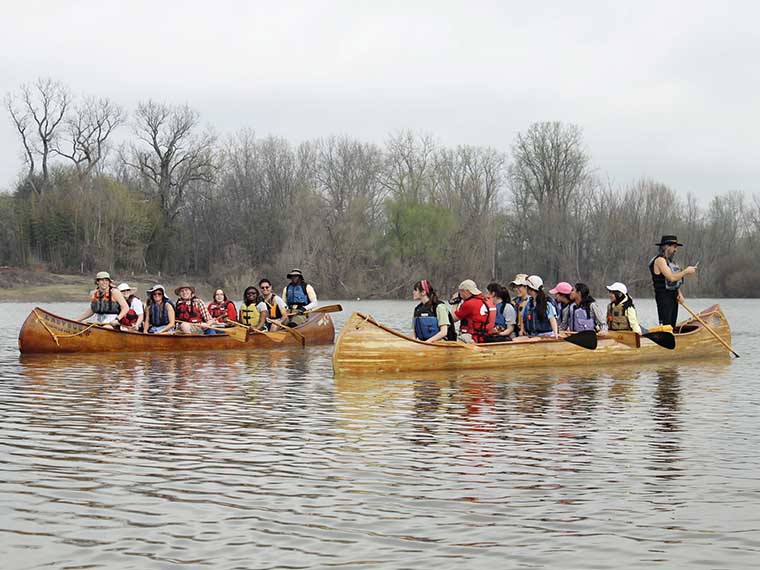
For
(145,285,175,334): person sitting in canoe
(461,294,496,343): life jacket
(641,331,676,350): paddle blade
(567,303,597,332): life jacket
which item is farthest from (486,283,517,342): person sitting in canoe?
(145,285,175,334): person sitting in canoe

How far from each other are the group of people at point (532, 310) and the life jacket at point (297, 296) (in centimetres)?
603

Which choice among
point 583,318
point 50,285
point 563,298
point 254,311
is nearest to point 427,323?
point 563,298

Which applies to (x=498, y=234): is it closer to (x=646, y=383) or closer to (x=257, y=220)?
(x=257, y=220)

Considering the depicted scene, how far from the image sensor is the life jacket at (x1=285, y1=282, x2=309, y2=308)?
71.7ft

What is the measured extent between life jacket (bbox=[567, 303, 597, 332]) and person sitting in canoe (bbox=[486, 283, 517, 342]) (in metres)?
0.96

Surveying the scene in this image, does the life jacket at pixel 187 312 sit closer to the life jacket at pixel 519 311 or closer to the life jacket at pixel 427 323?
the life jacket at pixel 427 323

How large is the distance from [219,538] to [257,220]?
5796 cm

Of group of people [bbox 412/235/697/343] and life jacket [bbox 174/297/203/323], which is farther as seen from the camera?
life jacket [bbox 174/297/203/323]

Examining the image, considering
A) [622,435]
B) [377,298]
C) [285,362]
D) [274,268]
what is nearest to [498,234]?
[377,298]

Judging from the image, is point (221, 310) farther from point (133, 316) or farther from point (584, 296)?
point (584, 296)

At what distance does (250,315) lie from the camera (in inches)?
792

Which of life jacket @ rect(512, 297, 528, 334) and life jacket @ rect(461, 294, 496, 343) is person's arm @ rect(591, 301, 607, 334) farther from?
life jacket @ rect(461, 294, 496, 343)

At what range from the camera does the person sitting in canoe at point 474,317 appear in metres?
14.9

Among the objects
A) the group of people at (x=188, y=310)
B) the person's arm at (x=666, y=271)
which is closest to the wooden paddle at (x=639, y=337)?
the person's arm at (x=666, y=271)
